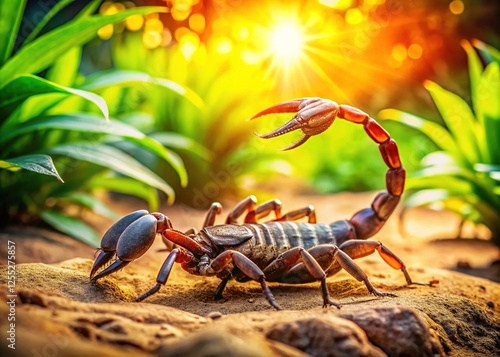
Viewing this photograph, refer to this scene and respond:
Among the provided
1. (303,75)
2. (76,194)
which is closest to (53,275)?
(76,194)

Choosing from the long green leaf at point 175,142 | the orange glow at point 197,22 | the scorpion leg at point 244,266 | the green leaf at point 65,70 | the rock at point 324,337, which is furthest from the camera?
the orange glow at point 197,22

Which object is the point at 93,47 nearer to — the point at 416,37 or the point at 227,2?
the point at 227,2

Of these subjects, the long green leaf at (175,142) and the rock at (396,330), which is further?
the long green leaf at (175,142)

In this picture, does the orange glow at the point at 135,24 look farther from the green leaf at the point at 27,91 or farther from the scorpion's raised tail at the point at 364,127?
the scorpion's raised tail at the point at 364,127

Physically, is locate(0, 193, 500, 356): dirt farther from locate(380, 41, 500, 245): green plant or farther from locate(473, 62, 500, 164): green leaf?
locate(473, 62, 500, 164): green leaf

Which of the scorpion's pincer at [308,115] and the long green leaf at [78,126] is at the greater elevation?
the long green leaf at [78,126]

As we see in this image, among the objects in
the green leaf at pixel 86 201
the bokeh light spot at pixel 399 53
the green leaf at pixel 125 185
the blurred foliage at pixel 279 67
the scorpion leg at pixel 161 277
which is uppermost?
the bokeh light spot at pixel 399 53

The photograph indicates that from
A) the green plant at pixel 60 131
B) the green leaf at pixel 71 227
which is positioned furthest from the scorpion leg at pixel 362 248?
the green leaf at pixel 71 227
